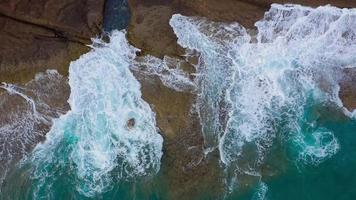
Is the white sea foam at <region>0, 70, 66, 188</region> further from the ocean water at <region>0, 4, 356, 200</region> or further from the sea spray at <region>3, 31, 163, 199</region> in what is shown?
the sea spray at <region>3, 31, 163, 199</region>

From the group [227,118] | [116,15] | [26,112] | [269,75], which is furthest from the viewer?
[116,15]

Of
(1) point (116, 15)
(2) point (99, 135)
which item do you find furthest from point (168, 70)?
(2) point (99, 135)

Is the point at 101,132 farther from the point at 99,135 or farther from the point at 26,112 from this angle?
the point at 26,112

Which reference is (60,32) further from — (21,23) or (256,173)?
(256,173)

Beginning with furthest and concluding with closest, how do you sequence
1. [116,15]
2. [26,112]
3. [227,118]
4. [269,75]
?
[116,15] → [269,75] → [26,112] → [227,118]

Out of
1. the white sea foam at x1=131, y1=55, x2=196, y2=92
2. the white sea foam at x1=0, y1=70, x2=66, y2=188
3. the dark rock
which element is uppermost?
the dark rock

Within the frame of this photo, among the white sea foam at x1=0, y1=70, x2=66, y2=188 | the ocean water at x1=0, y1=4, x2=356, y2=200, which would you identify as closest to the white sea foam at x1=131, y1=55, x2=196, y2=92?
the ocean water at x1=0, y1=4, x2=356, y2=200

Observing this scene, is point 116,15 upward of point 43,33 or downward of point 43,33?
upward

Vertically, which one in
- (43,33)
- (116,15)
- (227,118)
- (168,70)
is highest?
(116,15)

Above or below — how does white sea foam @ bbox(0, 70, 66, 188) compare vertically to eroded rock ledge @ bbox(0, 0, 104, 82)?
below
